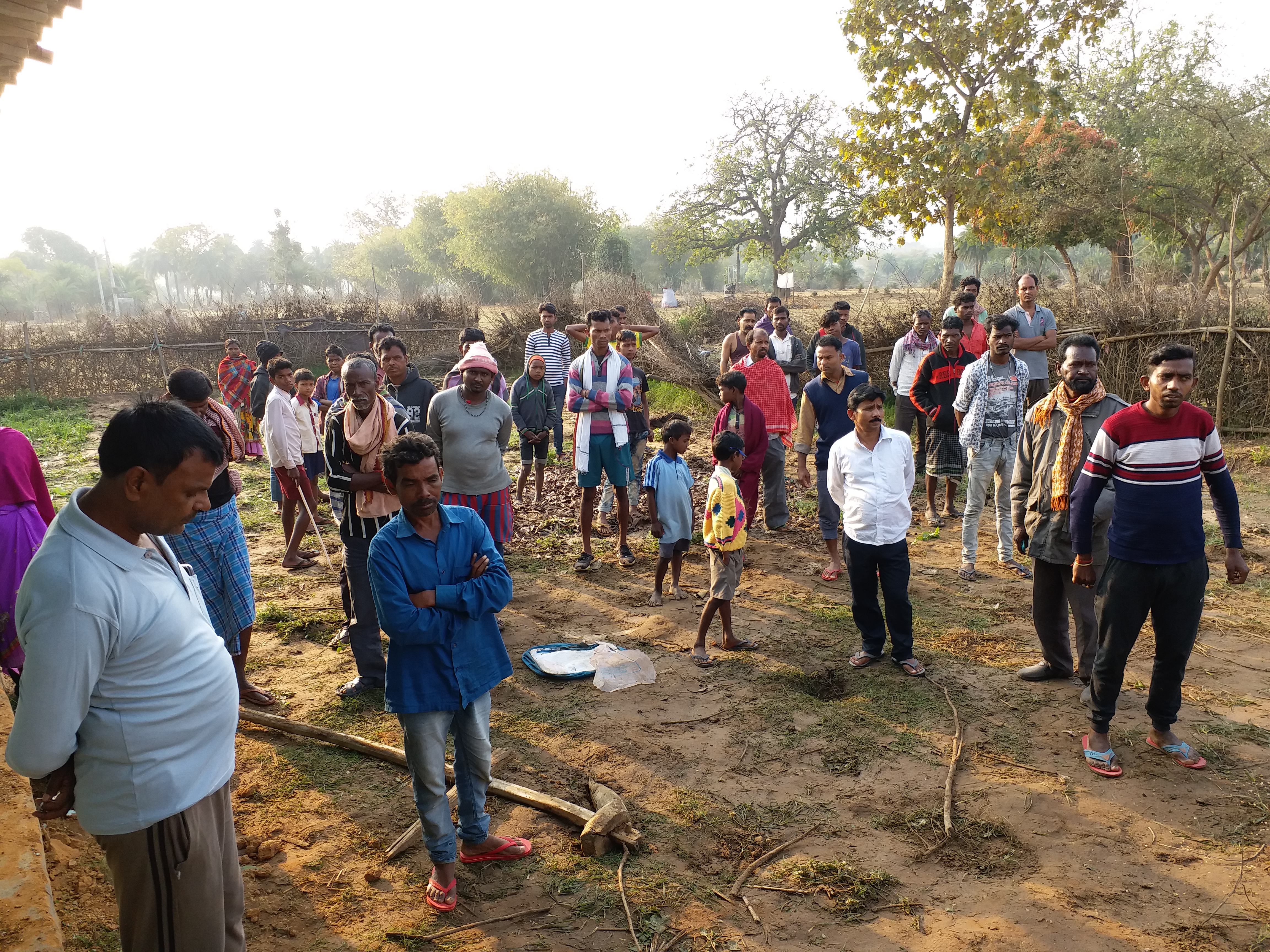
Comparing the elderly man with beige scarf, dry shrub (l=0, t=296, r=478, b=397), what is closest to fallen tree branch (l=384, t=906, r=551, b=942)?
the elderly man with beige scarf

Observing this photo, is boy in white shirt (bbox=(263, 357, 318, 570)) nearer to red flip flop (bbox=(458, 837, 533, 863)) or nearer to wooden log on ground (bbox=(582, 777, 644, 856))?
red flip flop (bbox=(458, 837, 533, 863))

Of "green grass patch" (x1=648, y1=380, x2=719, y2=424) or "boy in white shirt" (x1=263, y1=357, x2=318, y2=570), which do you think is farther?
"green grass patch" (x1=648, y1=380, x2=719, y2=424)

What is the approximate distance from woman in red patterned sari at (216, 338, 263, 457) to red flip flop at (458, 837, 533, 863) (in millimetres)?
7641

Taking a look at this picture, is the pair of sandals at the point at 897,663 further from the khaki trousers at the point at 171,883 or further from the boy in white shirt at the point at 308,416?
the boy in white shirt at the point at 308,416

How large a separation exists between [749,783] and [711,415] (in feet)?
30.8

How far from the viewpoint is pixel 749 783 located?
12.7 ft

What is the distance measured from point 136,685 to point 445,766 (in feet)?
4.48

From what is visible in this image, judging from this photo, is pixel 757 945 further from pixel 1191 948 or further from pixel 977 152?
pixel 977 152

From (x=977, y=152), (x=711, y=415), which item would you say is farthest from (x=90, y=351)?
(x=977, y=152)

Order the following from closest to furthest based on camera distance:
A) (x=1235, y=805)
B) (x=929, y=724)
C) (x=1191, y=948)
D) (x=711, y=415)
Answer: (x=1191, y=948)
(x=1235, y=805)
(x=929, y=724)
(x=711, y=415)

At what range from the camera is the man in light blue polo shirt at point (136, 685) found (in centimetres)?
178

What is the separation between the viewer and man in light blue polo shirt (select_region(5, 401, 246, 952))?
5.83ft

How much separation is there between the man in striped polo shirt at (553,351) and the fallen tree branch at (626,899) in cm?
666

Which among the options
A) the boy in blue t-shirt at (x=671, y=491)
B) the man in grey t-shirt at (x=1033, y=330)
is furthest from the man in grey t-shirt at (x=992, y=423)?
the boy in blue t-shirt at (x=671, y=491)
